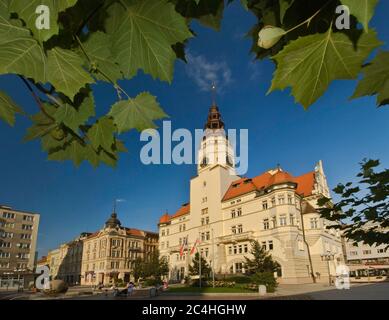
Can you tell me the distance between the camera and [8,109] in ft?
5.16

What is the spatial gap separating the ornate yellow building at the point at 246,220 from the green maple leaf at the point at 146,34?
44.7 metres

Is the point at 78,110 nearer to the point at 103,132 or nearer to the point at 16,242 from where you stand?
the point at 103,132

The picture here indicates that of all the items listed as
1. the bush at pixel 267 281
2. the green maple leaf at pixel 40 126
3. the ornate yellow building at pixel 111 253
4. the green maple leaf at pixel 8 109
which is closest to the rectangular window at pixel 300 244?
the bush at pixel 267 281

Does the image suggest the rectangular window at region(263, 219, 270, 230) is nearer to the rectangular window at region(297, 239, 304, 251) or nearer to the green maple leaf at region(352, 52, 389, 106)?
the rectangular window at region(297, 239, 304, 251)

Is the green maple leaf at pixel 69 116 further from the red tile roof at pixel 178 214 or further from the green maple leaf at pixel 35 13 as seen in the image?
the red tile roof at pixel 178 214

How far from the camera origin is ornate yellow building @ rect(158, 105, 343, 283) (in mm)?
43969

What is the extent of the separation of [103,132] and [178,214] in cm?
6392

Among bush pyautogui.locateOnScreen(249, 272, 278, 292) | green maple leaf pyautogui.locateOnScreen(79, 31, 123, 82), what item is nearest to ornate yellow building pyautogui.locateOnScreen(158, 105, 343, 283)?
bush pyautogui.locateOnScreen(249, 272, 278, 292)

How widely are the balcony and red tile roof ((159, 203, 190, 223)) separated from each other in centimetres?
1262

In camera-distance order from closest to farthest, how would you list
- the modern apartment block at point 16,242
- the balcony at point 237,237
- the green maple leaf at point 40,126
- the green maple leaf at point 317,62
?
the green maple leaf at point 317,62
the green maple leaf at point 40,126
the balcony at point 237,237
the modern apartment block at point 16,242

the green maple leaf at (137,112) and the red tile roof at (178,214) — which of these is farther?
the red tile roof at (178,214)

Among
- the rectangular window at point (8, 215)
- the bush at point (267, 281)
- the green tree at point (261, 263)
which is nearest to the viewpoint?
A: the bush at point (267, 281)

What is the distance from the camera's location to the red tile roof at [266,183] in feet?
158

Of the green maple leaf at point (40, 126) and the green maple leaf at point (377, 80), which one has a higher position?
the green maple leaf at point (40, 126)
